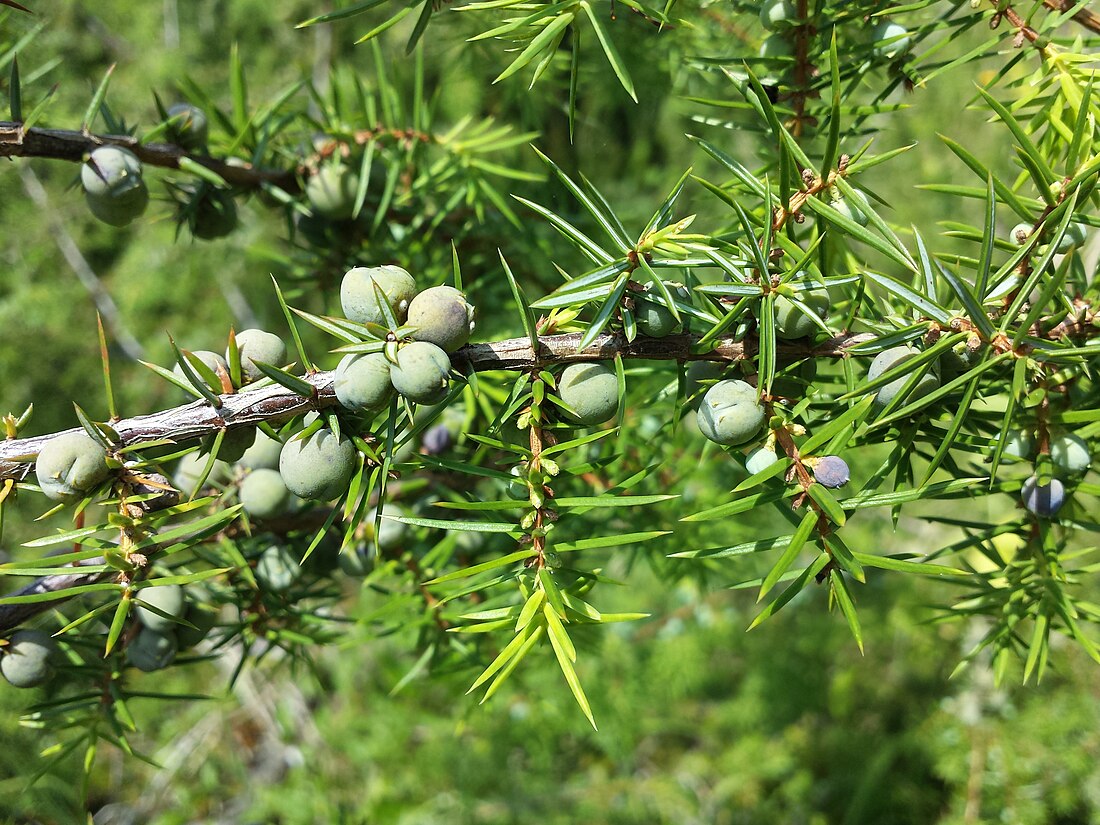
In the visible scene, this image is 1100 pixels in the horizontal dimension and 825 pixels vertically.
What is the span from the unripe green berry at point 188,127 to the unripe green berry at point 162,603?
34cm

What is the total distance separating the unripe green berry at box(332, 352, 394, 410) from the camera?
34 cm

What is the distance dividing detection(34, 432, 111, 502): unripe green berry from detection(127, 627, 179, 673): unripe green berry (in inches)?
6.9

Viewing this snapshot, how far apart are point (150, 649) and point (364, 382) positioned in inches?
11.7

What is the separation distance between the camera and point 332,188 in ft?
2.03

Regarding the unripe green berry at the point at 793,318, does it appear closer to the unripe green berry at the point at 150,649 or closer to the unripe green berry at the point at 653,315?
the unripe green berry at the point at 653,315

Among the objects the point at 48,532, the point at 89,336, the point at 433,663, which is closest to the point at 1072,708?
the point at 433,663

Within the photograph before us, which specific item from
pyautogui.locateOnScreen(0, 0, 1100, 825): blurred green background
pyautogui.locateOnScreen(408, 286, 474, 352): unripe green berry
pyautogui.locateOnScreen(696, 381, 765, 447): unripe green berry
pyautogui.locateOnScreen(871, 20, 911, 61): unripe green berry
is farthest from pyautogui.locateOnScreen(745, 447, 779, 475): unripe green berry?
pyautogui.locateOnScreen(0, 0, 1100, 825): blurred green background

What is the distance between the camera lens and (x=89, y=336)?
59.6 inches

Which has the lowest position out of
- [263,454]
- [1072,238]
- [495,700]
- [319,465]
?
[495,700]

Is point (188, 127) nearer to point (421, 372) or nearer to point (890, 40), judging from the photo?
point (421, 372)

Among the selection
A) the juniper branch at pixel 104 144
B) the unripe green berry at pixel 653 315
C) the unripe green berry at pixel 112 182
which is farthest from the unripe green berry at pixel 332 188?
the unripe green berry at pixel 653 315

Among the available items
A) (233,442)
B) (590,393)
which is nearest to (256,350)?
(233,442)

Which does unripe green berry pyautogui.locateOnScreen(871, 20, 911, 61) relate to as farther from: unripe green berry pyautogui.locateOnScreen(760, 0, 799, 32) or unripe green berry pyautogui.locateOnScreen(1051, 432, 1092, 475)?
unripe green berry pyautogui.locateOnScreen(1051, 432, 1092, 475)

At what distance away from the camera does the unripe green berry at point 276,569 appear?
56 cm
